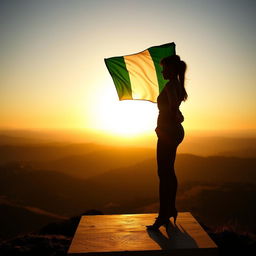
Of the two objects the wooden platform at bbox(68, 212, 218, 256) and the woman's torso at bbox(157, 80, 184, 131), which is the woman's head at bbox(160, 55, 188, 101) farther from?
the wooden platform at bbox(68, 212, 218, 256)

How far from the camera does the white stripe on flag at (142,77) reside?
525cm

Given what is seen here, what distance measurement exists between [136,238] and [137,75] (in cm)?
280

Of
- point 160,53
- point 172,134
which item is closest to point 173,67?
point 160,53

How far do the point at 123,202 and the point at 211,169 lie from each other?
59.0 feet

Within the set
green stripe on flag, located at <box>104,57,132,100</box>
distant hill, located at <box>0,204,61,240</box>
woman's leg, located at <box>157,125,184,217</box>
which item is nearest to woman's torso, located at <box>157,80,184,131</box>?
woman's leg, located at <box>157,125,184,217</box>

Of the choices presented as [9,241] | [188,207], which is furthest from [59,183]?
[9,241]

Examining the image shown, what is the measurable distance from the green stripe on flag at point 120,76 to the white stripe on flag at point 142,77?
74 mm

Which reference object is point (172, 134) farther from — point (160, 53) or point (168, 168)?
point (160, 53)

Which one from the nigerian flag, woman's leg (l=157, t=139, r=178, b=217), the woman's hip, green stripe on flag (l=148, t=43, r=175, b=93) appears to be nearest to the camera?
the woman's hip

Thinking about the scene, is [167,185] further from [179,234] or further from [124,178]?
[124,178]

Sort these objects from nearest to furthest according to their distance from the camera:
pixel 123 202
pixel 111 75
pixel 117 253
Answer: pixel 117 253 < pixel 111 75 < pixel 123 202

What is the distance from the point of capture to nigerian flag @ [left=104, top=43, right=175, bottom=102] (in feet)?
17.2

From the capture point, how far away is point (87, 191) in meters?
36.9

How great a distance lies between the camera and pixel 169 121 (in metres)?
4.39
